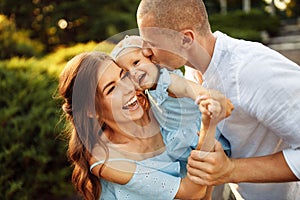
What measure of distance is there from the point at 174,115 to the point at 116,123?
0.79ft

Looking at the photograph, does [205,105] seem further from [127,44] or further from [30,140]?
[30,140]

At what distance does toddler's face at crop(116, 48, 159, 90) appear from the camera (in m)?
1.76

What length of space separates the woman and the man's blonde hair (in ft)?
0.74

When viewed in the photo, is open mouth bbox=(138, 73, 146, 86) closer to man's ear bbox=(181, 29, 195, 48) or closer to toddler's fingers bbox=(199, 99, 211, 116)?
man's ear bbox=(181, 29, 195, 48)

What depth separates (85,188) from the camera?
2066 mm

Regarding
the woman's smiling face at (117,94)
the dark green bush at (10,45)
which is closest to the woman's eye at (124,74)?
the woman's smiling face at (117,94)

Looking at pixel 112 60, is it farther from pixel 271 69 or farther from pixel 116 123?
pixel 271 69

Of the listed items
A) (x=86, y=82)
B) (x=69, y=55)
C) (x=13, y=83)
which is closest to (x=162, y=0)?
(x=86, y=82)

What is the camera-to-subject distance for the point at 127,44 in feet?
6.04

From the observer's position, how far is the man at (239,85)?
1660 millimetres

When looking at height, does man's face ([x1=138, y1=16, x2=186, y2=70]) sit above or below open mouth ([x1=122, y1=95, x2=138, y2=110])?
above

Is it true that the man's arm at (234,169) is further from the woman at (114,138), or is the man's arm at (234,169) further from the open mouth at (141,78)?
the open mouth at (141,78)

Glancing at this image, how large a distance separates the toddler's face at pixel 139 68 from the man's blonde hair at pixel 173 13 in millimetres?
127

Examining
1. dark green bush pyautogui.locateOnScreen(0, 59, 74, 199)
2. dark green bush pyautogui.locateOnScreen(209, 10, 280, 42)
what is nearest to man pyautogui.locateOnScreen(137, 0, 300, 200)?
dark green bush pyautogui.locateOnScreen(0, 59, 74, 199)
